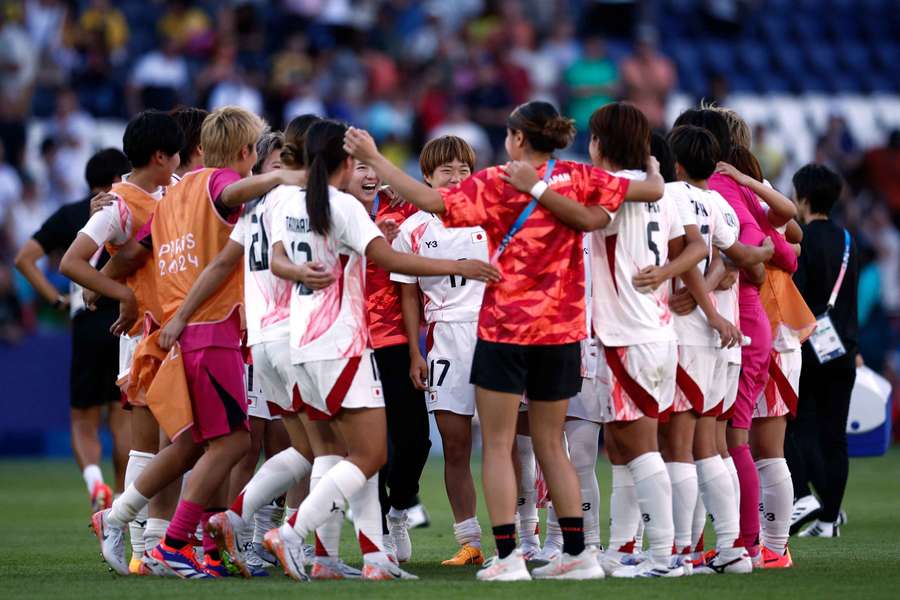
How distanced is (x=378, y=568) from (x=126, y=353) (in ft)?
7.24

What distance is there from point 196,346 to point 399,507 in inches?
66.1

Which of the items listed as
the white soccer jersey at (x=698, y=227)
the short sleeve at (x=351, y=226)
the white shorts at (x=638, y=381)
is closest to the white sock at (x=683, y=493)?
the white shorts at (x=638, y=381)

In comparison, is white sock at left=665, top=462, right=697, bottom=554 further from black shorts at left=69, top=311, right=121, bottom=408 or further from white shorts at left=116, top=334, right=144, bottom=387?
black shorts at left=69, top=311, right=121, bottom=408

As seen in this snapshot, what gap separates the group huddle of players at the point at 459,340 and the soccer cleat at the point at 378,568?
0.04 ft

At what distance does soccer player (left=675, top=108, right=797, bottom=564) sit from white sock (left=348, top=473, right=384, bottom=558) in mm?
2009

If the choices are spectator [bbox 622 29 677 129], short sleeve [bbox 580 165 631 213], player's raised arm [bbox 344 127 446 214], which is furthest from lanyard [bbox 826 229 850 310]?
spectator [bbox 622 29 677 129]

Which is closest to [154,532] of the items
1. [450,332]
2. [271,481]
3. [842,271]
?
[271,481]

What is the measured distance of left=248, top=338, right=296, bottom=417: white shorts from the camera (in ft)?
23.7

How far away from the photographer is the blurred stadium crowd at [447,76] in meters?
17.5

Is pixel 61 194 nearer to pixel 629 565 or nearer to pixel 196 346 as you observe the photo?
pixel 196 346

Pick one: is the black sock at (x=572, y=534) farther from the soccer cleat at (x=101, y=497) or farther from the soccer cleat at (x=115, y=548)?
the soccer cleat at (x=101, y=497)

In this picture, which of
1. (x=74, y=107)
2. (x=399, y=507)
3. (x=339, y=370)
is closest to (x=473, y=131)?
(x=74, y=107)

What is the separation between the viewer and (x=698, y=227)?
295 inches

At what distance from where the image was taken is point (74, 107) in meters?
17.4
